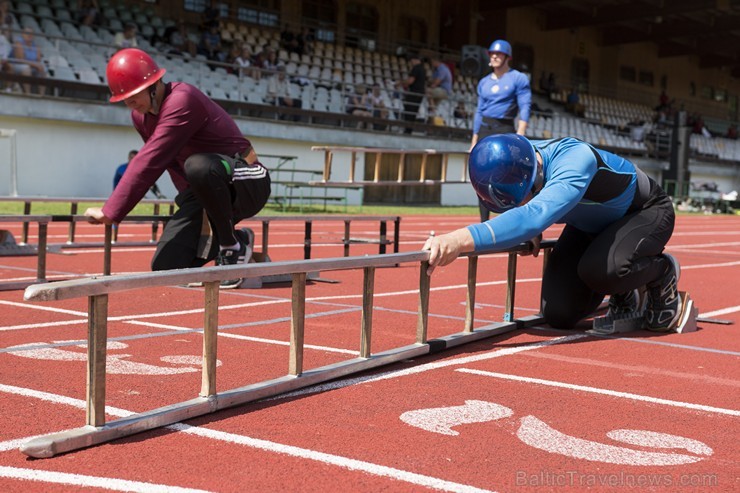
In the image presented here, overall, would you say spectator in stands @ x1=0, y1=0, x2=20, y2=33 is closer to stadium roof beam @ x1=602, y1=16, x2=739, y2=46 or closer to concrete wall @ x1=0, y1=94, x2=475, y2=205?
concrete wall @ x1=0, y1=94, x2=475, y2=205

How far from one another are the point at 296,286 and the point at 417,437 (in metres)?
0.97

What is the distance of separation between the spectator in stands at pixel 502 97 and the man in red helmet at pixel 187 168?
428cm

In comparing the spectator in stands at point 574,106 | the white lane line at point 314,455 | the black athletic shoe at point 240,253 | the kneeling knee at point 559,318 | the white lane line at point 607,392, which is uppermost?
the spectator in stands at point 574,106

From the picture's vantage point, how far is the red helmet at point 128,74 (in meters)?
5.98

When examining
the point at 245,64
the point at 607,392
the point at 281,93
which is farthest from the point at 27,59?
the point at 607,392

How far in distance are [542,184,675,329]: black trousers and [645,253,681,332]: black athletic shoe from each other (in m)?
0.12

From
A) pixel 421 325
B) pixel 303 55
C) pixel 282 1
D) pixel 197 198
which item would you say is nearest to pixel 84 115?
pixel 303 55

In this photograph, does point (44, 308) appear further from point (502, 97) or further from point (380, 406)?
point (502, 97)

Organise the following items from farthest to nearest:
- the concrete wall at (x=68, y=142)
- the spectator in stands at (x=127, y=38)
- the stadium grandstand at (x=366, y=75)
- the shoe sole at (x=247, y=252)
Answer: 1. the spectator in stands at (x=127, y=38)
2. the stadium grandstand at (x=366, y=75)
3. the concrete wall at (x=68, y=142)
4. the shoe sole at (x=247, y=252)

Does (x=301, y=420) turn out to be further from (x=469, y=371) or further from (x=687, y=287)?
(x=687, y=287)

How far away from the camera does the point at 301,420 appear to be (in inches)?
145

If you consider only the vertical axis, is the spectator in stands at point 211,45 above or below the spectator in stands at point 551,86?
below

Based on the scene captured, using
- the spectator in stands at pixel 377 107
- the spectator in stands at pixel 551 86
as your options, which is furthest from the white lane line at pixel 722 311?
the spectator in stands at pixel 551 86

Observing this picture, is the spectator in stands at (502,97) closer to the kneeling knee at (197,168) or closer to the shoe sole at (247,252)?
the shoe sole at (247,252)
